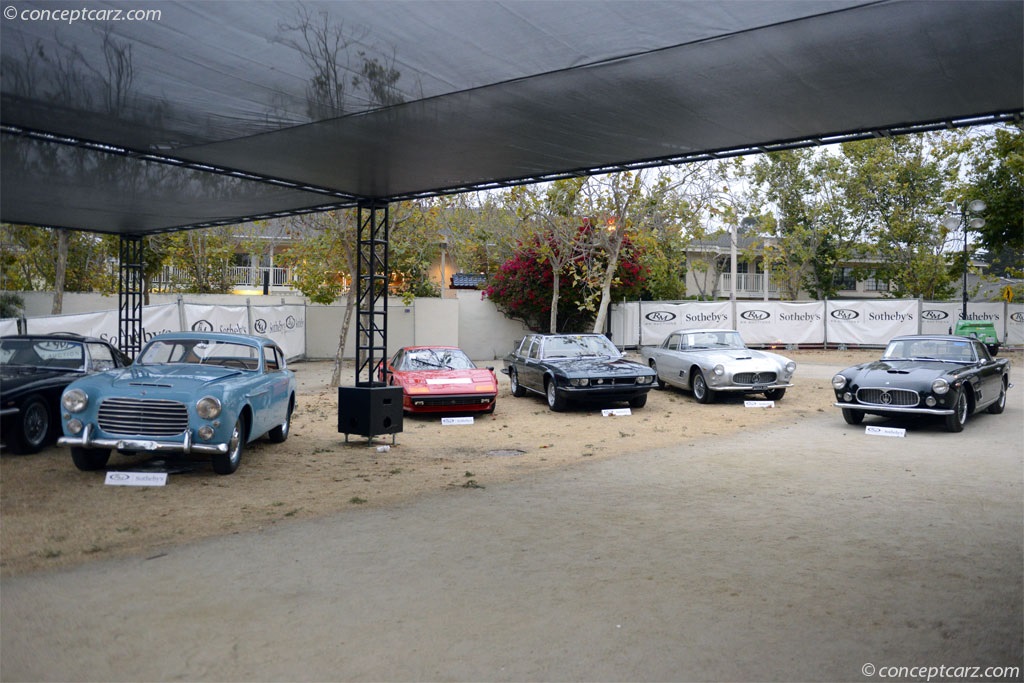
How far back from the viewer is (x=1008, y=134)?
1819 centimetres

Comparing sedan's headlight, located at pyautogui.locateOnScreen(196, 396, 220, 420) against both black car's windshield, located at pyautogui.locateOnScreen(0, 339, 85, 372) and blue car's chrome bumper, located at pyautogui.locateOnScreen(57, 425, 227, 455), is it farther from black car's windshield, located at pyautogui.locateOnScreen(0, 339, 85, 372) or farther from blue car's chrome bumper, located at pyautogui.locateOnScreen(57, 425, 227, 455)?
black car's windshield, located at pyautogui.locateOnScreen(0, 339, 85, 372)

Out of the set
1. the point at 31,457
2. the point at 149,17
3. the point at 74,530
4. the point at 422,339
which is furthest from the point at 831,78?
the point at 422,339

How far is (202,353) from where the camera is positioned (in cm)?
→ 1015

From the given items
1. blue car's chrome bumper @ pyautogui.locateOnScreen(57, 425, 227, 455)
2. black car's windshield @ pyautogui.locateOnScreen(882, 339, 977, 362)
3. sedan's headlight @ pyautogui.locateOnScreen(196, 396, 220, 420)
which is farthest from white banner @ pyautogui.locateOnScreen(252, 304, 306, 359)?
black car's windshield @ pyautogui.locateOnScreen(882, 339, 977, 362)

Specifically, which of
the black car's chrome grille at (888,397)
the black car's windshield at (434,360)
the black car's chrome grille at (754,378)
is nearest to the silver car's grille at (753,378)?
the black car's chrome grille at (754,378)

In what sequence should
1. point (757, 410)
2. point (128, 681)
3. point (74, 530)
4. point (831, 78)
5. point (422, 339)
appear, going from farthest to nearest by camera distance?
point (422, 339) → point (757, 410) → point (74, 530) → point (831, 78) → point (128, 681)

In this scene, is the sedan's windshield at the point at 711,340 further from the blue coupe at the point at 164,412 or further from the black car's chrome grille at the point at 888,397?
the blue coupe at the point at 164,412

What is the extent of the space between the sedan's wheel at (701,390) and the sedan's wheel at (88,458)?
11178 millimetres

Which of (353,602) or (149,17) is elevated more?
(149,17)

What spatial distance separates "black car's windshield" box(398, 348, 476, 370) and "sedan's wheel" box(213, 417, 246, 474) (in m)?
6.08

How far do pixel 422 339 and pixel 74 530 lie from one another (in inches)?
822

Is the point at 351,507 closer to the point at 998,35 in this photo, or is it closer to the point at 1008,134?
the point at 998,35

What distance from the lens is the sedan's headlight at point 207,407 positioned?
8.31 metres

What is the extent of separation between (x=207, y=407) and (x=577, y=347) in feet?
30.3
